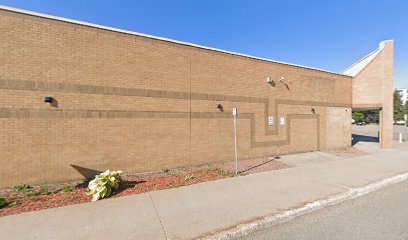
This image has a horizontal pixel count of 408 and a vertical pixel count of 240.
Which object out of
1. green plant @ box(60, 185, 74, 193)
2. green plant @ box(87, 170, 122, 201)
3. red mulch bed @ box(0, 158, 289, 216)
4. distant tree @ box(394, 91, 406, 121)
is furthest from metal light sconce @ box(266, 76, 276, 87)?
distant tree @ box(394, 91, 406, 121)

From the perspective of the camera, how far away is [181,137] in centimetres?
959

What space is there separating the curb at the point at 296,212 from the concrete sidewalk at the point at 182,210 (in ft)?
0.48

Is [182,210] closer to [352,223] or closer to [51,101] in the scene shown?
[352,223]

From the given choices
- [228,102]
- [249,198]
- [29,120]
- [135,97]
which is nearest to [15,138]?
[29,120]

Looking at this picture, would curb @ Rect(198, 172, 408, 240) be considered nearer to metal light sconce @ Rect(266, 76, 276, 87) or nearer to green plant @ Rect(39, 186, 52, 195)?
green plant @ Rect(39, 186, 52, 195)

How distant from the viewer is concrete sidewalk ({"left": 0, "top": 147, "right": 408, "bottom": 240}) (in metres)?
4.02

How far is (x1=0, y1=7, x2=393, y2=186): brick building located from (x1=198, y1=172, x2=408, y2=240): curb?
546 cm

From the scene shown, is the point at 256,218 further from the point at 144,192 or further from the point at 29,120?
the point at 29,120

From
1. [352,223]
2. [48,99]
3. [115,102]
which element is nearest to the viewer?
[352,223]

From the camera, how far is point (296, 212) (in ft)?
16.1

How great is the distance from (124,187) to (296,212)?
509 centimetres

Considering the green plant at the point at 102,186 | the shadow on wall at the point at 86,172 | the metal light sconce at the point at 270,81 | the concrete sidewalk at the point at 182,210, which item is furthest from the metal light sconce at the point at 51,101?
the metal light sconce at the point at 270,81

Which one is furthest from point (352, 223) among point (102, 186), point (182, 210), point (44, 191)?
point (44, 191)

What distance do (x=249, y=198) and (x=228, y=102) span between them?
6.13 m
